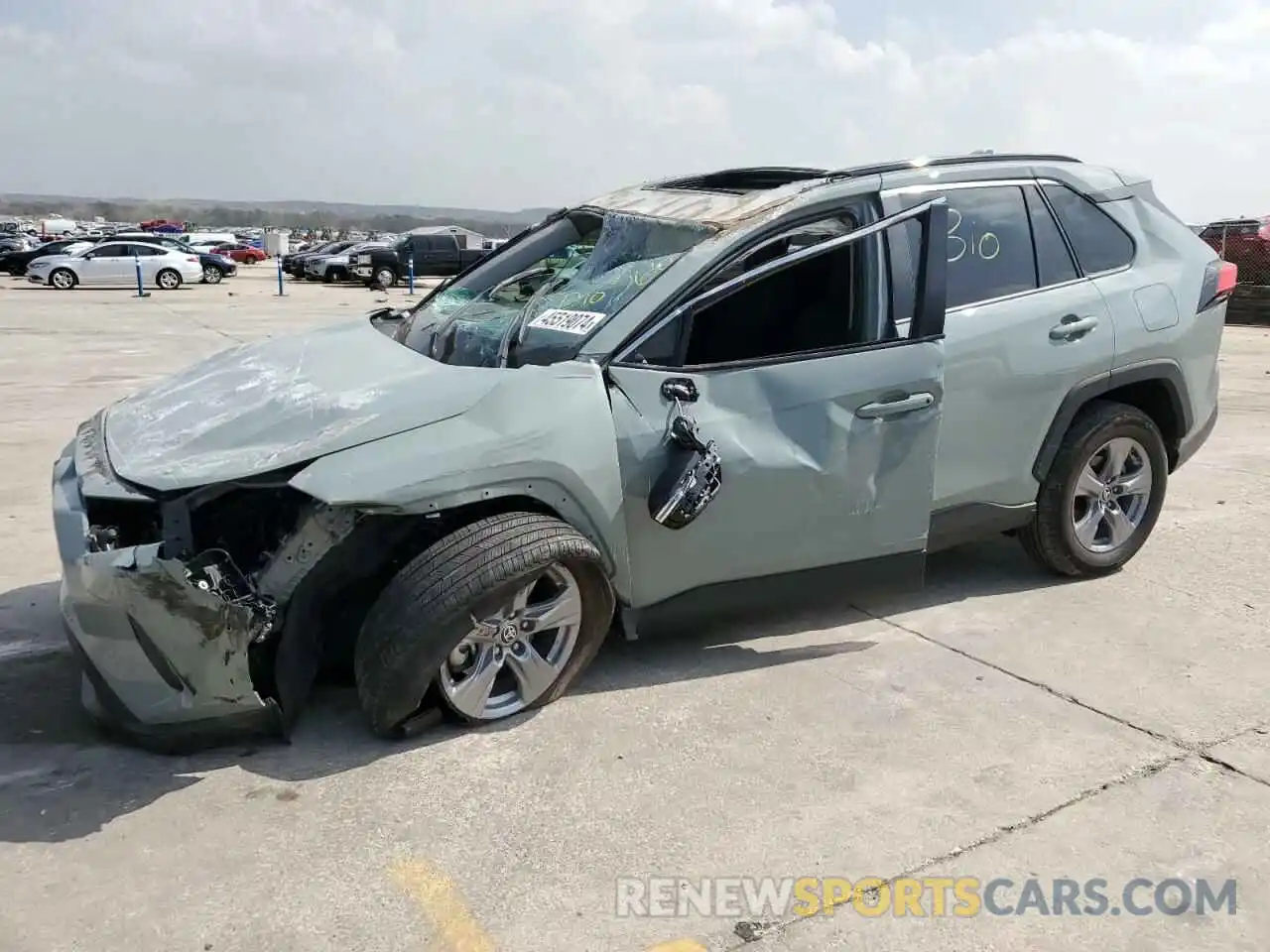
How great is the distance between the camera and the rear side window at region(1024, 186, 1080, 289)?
4.46m

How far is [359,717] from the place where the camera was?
3.53m

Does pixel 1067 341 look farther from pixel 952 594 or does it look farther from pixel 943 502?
pixel 952 594

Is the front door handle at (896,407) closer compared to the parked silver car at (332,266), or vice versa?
the front door handle at (896,407)

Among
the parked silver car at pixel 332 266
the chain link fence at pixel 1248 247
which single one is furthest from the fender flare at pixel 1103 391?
the parked silver car at pixel 332 266

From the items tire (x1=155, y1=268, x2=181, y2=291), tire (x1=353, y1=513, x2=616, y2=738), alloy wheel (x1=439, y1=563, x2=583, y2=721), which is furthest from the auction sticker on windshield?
tire (x1=155, y1=268, x2=181, y2=291)

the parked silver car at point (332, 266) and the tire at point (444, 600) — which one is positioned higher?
the parked silver car at point (332, 266)

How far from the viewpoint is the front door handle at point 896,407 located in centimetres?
379

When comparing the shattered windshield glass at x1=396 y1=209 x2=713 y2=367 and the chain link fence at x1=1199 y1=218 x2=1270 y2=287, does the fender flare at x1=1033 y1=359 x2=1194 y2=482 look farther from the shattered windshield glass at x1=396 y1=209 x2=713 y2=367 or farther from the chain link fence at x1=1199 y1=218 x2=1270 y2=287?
the chain link fence at x1=1199 y1=218 x2=1270 y2=287

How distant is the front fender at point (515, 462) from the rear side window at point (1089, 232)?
2354 mm

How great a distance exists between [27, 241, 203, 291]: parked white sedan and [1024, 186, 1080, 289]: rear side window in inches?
1130

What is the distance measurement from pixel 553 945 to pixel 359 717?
131cm

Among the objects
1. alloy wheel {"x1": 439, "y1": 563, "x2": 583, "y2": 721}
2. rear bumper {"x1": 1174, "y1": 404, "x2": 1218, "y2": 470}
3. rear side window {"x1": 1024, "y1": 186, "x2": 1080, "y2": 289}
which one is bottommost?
alloy wheel {"x1": 439, "y1": 563, "x2": 583, "y2": 721}

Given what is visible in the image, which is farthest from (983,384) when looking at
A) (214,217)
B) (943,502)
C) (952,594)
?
(214,217)

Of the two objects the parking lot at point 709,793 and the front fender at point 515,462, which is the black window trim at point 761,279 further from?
the parking lot at point 709,793
